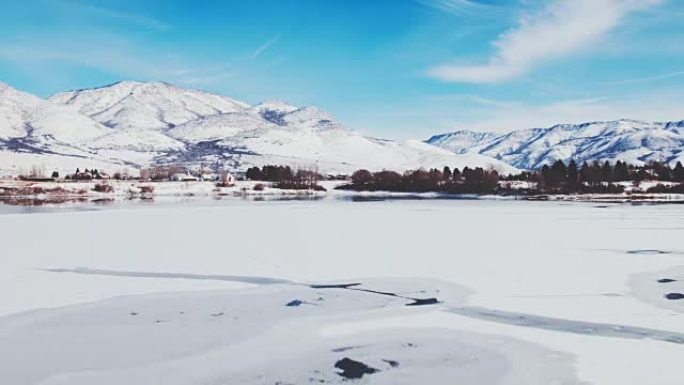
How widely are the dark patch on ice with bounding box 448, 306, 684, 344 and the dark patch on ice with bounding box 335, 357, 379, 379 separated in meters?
2.99

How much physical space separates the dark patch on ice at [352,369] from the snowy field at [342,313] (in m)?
0.02

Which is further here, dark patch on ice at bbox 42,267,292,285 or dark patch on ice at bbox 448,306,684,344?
dark patch on ice at bbox 42,267,292,285

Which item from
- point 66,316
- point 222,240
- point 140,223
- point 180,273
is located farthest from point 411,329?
point 140,223

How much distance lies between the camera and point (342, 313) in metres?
10.0

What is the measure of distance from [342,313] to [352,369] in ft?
9.03

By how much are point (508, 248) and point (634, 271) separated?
491cm

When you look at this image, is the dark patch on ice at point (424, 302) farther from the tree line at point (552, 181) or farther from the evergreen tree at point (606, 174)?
the evergreen tree at point (606, 174)

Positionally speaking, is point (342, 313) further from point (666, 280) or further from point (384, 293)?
point (666, 280)

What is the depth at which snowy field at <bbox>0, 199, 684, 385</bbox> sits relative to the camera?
23.8 ft

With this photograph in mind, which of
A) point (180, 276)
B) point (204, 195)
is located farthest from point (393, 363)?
point (204, 195)

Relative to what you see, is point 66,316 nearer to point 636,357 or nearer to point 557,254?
point 636,357

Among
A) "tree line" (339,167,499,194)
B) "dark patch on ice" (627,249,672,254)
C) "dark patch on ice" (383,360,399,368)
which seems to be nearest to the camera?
"dark patch on ice" (383,360,399,368)

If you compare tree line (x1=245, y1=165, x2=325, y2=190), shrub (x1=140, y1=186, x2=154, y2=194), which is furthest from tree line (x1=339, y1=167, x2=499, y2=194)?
shrub (x1=140, y1=186, x2=154, y2=194)

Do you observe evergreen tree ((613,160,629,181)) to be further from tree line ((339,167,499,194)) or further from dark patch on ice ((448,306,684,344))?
dark patch on ice ((448,306,684,344))
